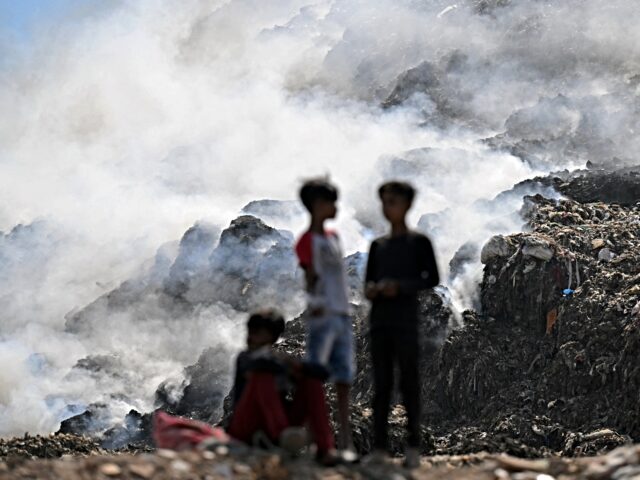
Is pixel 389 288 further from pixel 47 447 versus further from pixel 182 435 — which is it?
pixel 47 447

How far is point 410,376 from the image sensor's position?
4949 millimetres

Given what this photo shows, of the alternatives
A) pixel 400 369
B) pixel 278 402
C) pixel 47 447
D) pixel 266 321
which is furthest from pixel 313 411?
pixel 47 447

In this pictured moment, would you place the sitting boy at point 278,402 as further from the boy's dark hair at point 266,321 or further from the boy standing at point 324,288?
the boy's dark hair at point 266,321

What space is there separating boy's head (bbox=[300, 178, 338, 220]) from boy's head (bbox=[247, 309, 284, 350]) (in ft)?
1.92

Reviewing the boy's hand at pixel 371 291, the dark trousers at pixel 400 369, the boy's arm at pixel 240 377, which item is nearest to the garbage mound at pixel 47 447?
the boy's arm at pixel 240 377

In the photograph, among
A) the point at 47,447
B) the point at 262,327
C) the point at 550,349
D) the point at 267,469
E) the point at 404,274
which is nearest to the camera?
the point at 267,469

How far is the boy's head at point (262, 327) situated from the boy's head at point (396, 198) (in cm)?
77

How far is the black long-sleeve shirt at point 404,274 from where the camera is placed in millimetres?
4945

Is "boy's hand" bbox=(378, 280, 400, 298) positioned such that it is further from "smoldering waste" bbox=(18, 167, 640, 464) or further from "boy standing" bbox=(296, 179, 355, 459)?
"smoldering waste" bbox=(18, 167, 640, 464)

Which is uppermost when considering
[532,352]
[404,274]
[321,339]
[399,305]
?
[404,274]

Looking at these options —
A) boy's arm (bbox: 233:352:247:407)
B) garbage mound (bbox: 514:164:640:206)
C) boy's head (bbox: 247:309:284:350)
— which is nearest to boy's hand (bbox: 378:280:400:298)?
boy's head (bbox: 247:309:284:350)

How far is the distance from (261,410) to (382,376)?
62 cm

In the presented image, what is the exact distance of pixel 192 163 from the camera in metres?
28.7

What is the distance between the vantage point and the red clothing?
477cm
